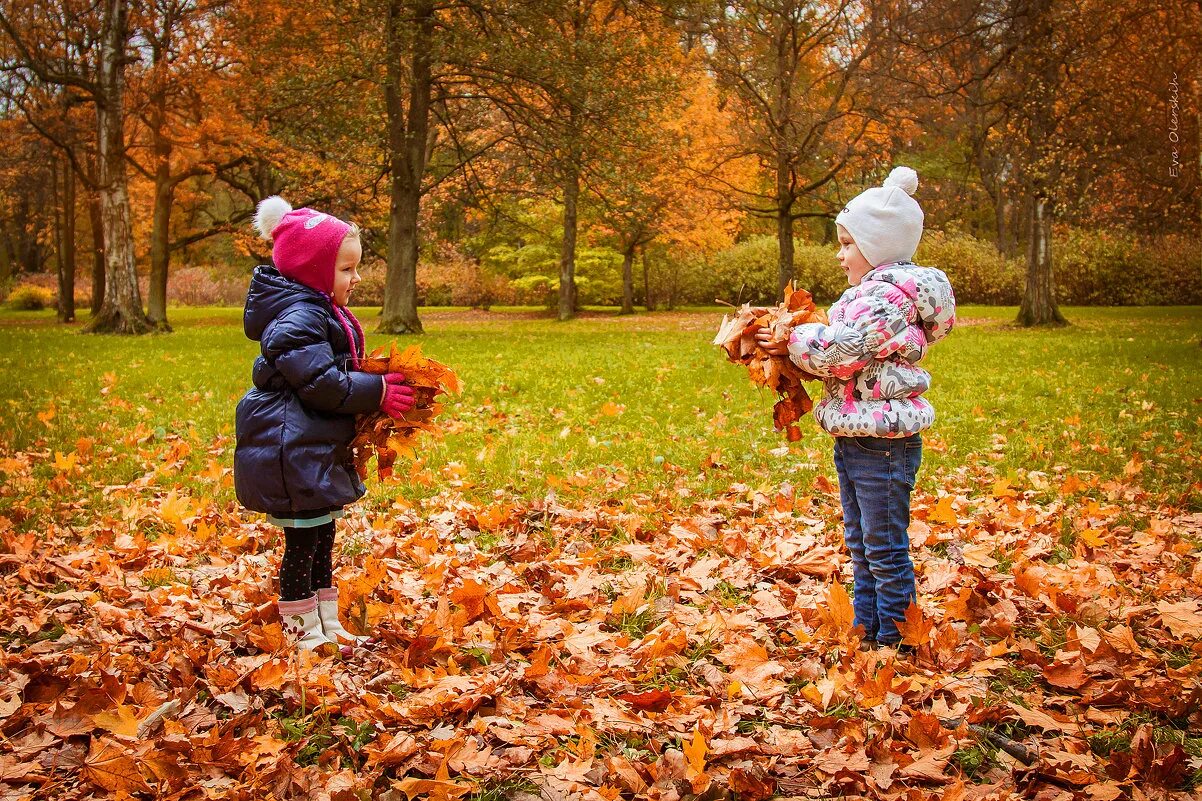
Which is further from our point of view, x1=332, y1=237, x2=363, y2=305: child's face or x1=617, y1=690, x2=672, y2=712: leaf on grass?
Result: x1=332, y1=237, x2=363, y2=305: child's face

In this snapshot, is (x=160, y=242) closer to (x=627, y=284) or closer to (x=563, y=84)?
(x=563, y=84)

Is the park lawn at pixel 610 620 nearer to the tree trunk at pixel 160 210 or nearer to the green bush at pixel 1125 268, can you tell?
the tree trunk at pixel 160 210

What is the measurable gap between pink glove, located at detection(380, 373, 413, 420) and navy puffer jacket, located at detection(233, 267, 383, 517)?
0.03 metres

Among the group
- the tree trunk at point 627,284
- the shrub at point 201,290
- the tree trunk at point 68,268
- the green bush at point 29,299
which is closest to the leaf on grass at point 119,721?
the tree trunk at point 68,268

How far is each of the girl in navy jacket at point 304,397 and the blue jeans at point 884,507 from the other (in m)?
1.69

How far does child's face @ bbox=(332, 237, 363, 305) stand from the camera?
3.30 meters

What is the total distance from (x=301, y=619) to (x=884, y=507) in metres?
2.26

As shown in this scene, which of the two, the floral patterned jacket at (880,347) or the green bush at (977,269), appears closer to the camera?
the floral patterned jacket at (880,347)

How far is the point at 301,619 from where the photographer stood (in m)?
3.41

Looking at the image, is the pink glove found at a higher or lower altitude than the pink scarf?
lower

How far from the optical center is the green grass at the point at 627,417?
613 cm

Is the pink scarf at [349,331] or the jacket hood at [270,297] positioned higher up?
the jacket hood at [270,297]

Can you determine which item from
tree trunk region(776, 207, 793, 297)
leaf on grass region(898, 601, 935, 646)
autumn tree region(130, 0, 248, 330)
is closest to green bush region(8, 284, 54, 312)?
autumn tree region(130, 0, 248, 330)

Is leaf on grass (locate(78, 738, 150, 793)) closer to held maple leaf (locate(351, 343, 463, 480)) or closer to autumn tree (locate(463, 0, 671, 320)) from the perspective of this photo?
held maple leaf (locate(351, 343, 463, 480))
